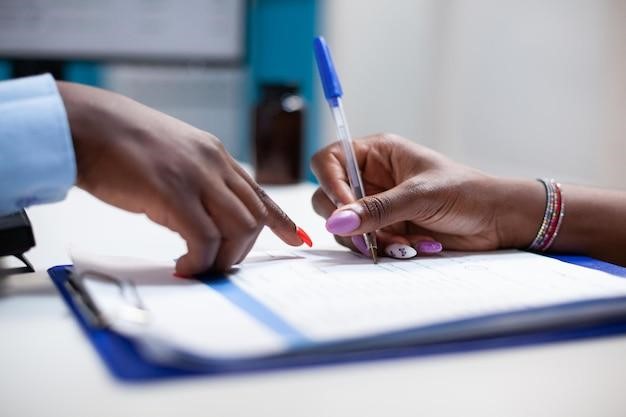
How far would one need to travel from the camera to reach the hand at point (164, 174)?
1.71 feet

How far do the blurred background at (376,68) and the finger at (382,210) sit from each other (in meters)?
0.62

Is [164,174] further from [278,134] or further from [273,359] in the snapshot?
[278,134]

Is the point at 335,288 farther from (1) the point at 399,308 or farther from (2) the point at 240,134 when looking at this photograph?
(2) the point at 240,134

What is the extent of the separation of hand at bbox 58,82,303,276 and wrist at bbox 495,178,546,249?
0.31 m

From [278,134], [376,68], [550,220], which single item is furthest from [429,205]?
[376,68]

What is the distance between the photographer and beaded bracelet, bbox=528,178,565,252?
733 millimetres

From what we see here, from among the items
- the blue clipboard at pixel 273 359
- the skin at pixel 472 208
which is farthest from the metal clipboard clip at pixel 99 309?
the skin at pixel 472 208

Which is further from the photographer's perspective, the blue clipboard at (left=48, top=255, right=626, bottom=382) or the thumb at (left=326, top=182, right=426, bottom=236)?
the thumb at (left=326, top=182, right=426, bottom=236)

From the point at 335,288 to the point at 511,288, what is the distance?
0.14 m

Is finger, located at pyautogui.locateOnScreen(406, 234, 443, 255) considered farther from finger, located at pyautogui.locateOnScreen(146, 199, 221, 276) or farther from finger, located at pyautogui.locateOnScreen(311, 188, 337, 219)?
finger, located at pyautogui.locateOnScreen(146, 199, 221, 276)

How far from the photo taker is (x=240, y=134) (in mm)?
2367

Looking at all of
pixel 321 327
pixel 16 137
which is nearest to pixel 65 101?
pixel 16 137

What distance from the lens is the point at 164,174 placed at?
1.72ft

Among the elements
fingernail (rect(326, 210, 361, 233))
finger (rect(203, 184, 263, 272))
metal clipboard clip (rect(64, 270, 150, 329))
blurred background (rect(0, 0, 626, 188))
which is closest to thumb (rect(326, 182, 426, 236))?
fingernail (rect(326, 210, 361, 233))
